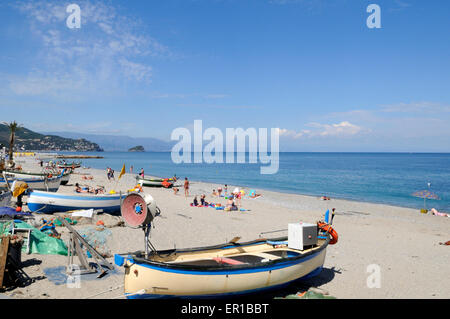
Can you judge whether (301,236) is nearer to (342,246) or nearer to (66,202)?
(342,246)

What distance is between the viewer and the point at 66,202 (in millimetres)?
18328

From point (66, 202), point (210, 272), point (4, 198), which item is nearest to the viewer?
point (210, 272)

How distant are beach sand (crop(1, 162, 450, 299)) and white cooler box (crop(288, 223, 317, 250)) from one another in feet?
4.32

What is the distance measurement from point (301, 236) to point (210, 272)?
4.11 metres

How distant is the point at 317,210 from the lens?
28.6 m

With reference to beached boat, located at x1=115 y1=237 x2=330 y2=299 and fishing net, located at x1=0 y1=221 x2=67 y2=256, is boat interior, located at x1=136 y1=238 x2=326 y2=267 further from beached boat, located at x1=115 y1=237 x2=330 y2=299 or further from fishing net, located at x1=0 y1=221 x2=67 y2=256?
fishing net, located at x1=0 y1=221 x2=67 y2=256

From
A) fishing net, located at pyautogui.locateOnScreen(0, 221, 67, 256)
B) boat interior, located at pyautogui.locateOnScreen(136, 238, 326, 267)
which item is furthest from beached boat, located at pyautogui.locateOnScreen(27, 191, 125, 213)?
boat interior, located at pyautogui.locateOnScreen(136, 238, 326, 267)

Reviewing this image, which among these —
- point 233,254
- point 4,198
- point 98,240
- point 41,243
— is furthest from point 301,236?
point 4,198

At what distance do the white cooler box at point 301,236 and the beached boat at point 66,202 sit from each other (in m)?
10.7

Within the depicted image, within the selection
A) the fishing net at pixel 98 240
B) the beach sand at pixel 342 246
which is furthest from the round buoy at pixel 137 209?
the fishing net at pixel 98 240

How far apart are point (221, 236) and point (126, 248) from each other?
5.22 meters

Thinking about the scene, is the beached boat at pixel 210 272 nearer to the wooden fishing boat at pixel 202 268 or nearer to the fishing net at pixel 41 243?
the wooden fishing boat at pixel 202 268

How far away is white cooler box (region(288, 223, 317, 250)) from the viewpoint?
10.1 m
